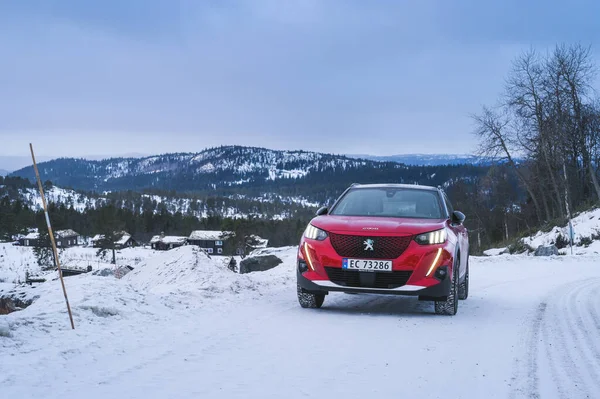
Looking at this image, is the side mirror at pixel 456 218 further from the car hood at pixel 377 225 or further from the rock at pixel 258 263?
the rock at pixel 258 263

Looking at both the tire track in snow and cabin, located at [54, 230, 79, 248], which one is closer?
the tire track in snow

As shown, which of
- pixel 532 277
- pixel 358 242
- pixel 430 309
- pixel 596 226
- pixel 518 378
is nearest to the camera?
pixel 518 378

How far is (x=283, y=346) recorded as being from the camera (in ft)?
20.0

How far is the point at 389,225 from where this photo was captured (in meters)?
8.23

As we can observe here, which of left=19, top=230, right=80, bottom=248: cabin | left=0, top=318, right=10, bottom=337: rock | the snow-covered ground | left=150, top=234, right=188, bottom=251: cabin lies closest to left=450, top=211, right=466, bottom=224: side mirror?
left=0, top=318, right=10, bottom=337: rock

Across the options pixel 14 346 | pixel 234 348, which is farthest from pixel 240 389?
pixel 14 346

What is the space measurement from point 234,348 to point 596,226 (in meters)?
28.0

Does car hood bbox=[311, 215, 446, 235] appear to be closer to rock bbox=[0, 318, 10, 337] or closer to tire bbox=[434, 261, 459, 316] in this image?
tire bbox=[434, 261, 459, 316]

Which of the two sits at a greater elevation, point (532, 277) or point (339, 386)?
point (339, 386)

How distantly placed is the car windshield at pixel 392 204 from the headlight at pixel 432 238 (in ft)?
2.90

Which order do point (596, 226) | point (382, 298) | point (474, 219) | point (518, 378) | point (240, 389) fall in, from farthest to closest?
1. point (474, 219)
2. point (596, 226)
3. point (382, 298)
4. point (518, 378)
5. point (240, 389)

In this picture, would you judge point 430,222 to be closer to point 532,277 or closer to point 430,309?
point 430,309

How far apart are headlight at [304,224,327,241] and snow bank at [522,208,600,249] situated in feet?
72.6

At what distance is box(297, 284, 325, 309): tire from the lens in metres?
8.66
